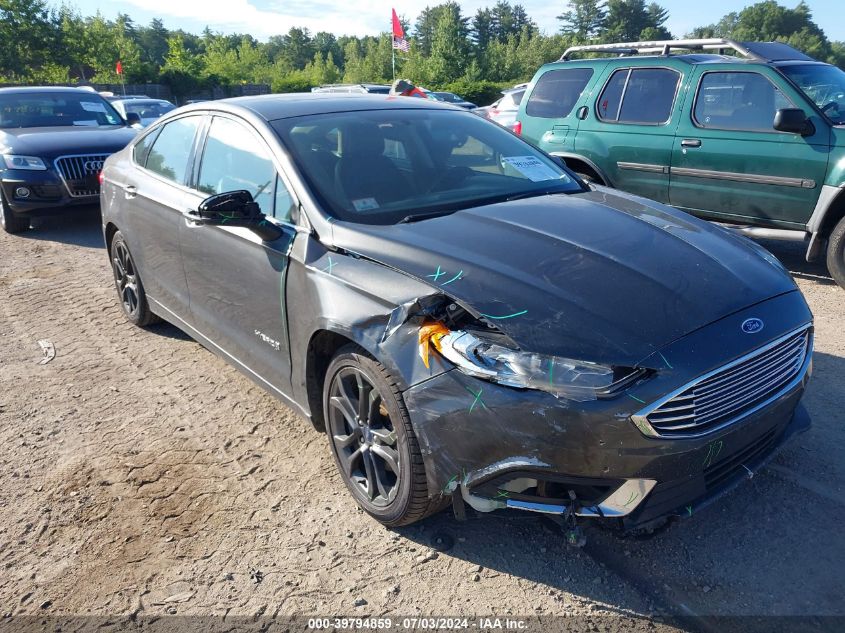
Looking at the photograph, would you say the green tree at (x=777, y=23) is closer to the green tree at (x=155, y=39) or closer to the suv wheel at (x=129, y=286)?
the green tree at (x=155, y=39)

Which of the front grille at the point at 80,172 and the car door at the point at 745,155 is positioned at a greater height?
the car door at the point at 745,155

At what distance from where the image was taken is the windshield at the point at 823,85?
19.1ft

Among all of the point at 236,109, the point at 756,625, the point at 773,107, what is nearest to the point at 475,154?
the point at 236,109

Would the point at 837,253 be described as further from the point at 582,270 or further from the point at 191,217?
the point at 191,217

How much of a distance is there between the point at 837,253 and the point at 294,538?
5007mm

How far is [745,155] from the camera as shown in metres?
6.04

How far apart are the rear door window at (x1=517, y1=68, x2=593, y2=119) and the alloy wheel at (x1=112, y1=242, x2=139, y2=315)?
15.6ft

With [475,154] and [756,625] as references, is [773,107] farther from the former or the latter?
[756,625]


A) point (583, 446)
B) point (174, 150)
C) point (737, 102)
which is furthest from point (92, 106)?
point (583, 446)

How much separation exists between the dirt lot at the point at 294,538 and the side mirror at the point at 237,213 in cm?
117

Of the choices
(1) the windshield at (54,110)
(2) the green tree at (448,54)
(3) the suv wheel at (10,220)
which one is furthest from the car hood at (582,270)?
(2) the green tree at (448,54)

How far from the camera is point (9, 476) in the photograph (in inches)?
135

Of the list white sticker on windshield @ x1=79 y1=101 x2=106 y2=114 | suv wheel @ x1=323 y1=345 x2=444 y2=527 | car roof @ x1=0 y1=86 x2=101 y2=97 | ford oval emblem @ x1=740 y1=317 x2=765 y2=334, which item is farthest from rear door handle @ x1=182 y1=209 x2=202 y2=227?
car roof @ x1=0 y1=86 x2=101 y2=97

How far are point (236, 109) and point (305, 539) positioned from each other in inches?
91.2
